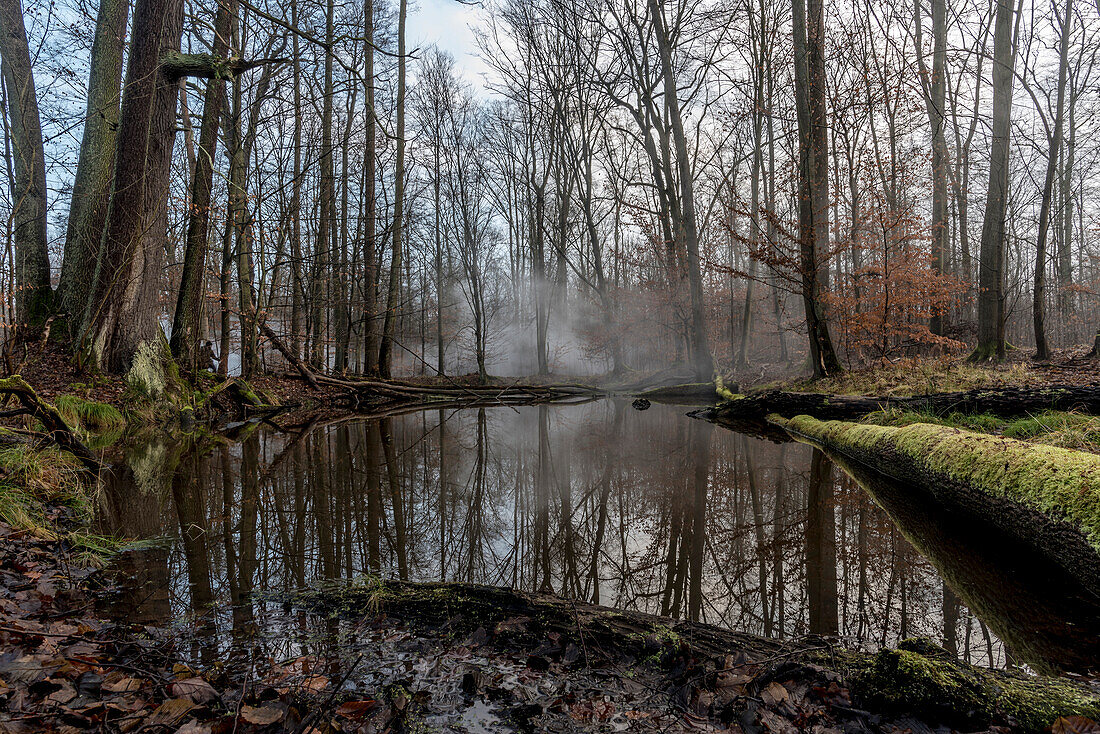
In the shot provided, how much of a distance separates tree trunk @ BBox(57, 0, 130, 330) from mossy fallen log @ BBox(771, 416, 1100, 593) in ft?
35.9

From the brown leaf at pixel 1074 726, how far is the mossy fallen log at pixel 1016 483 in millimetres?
1696

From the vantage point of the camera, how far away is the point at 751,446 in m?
7.00

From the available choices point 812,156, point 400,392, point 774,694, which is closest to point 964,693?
point 774,694

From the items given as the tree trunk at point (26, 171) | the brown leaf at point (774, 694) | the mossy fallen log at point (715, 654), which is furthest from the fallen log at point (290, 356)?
the brown leaf at point (774, 694)

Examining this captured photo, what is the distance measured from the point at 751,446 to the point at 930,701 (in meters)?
5.77

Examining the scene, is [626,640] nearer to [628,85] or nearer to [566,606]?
[566,606]

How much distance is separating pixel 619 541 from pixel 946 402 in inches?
199

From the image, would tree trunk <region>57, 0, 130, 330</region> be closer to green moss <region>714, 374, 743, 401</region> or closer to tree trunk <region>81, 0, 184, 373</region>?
tree trunk <region>81, 0, 184, 373</region>

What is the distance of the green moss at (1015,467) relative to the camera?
2725 mm

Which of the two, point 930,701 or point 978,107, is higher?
point 978,107

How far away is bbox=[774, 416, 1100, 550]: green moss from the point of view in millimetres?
2725

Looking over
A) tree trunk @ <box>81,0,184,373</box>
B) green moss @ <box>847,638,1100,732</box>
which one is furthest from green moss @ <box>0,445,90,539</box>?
tree trunk @ <box>81,0,184,373</box>

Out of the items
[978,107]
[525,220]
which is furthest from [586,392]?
[978,107]

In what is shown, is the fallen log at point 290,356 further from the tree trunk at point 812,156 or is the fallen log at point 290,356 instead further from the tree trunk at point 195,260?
the tree trunk at point 812,156
